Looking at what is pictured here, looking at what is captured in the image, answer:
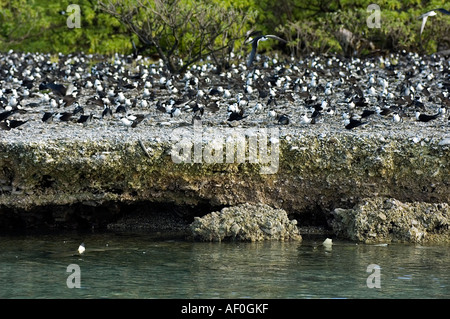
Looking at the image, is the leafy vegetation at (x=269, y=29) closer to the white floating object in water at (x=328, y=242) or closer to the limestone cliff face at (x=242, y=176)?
the limestone cliff face at (x=242, y=176)

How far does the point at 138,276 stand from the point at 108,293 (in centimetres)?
90

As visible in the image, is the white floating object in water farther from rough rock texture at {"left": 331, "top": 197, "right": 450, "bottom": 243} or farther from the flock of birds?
the flock of birds

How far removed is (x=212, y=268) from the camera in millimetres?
11148

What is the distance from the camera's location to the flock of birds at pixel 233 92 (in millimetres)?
16547

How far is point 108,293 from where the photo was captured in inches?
387

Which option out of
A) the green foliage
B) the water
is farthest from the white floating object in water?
the green foliage

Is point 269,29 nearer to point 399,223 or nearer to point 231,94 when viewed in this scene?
point 231,94

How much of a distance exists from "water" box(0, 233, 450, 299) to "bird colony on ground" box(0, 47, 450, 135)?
132 inches

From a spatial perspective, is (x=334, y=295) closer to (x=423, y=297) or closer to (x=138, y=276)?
(x=423, y=297)

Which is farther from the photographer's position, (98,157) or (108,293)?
(98,157)

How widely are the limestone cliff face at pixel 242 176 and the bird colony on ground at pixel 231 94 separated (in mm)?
1432

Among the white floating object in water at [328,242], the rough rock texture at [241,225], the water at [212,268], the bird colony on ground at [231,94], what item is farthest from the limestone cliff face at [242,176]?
the bird colony on ground at [231,94]

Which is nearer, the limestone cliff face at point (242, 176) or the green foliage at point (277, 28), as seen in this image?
the limestone cliff face at point (242, 176)
